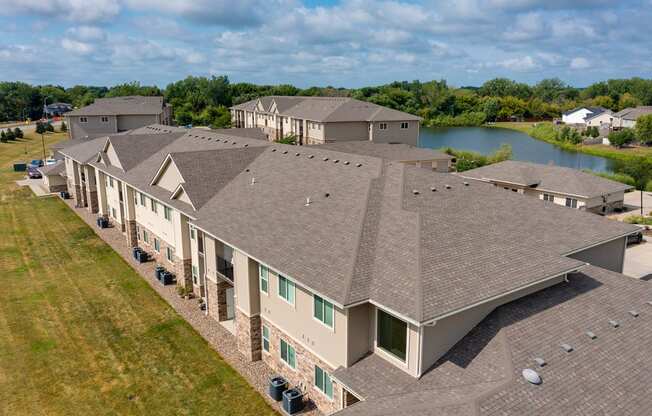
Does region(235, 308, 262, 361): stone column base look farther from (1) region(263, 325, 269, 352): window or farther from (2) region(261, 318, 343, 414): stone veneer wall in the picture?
(2) region(261, 318, 343, 414): stone veneer wall

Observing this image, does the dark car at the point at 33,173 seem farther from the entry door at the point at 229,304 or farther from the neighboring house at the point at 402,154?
the entry door at the point at 229,304

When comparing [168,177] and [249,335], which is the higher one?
[168,177]

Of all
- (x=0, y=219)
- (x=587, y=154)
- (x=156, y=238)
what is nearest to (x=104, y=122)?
(x=0, y=219)

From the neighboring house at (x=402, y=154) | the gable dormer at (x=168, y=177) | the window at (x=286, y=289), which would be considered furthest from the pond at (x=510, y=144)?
the window at (x=286, y=289)

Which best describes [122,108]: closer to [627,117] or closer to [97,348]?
[97,348]

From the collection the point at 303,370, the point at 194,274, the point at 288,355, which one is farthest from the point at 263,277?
the point at 194,274
